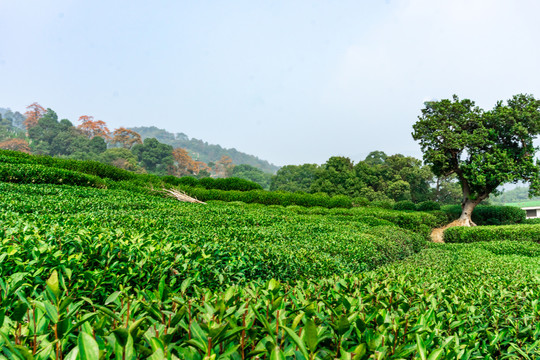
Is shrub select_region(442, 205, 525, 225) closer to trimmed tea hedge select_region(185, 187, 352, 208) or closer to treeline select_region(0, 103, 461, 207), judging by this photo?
treeline select_region(0, 103, 461, 207)

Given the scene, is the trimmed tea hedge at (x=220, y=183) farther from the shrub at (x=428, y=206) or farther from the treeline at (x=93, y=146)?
the treeline at (x=93, y=146)

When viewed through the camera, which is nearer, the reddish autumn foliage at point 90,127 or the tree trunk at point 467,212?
the tree trunk at point 467,212

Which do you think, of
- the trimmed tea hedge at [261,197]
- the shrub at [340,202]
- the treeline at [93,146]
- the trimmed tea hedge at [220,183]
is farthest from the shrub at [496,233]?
the treeline at [93,146]

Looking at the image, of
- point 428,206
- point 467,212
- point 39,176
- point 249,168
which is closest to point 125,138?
point 249,168

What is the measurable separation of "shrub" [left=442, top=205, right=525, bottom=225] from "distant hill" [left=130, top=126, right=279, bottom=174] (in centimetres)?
11189

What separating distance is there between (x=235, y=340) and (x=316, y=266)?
331 centimetres

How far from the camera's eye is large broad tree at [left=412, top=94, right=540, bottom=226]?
16.1 m

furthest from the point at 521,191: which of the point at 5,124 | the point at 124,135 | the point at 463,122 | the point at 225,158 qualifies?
the point at 5,124

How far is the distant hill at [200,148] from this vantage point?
13150 centimetres

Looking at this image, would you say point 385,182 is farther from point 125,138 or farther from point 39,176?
point 125,138

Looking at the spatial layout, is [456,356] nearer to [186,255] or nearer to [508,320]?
[508,320]

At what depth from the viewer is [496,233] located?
512 inches

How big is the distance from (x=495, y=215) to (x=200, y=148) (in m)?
127

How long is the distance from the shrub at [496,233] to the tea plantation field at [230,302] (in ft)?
32.8
